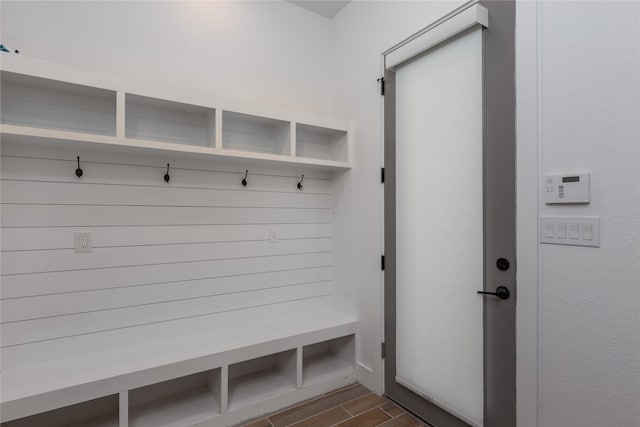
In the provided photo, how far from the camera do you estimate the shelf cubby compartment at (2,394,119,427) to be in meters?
1.85

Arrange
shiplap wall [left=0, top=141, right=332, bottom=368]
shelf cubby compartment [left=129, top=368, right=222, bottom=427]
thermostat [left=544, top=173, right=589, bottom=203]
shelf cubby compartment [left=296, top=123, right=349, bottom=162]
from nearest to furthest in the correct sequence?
1. thermostat [left=544, top=173, right=589, bottom=203]
2. shiplap wall [left=0, top=141, right=332, bottom=368]
3. shelf cubby compartment [left=129, top=368, right=222, bottom=427]
4. shelf cubby compartment [left=296, top=123, right=349, bottom=162]

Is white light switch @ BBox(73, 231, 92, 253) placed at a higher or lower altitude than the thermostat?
lower

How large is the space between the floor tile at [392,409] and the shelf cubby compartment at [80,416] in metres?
1.70

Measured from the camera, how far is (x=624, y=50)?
4.13 ft

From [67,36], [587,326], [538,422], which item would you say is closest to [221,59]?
[67,36]

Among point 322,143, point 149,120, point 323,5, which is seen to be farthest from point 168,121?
point 323,5

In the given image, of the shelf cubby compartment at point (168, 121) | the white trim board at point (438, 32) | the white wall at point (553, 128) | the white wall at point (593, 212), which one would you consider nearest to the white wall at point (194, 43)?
the white wall at point (553, 128)

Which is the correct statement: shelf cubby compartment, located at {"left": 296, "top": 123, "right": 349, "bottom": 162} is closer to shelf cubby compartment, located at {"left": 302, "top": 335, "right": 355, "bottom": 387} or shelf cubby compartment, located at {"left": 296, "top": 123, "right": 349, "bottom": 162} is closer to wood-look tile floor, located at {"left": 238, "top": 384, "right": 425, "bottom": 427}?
shelf cubby compartment, located at {"left": 302, "top": 335, "right": 355, "bottom": 387}

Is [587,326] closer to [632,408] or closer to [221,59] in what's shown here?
[632,408]

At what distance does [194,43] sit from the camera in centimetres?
236

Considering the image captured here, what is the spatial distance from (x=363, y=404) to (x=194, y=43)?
9.48ft

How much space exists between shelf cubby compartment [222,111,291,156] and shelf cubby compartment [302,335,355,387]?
65.8 inches

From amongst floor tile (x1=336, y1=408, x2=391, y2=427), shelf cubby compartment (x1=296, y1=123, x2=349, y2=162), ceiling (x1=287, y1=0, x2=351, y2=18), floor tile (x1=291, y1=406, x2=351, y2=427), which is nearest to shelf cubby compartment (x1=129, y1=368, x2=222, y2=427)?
floor tile (x1=291, y1=406, x2=351, y2=427)

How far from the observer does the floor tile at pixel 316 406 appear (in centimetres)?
212
